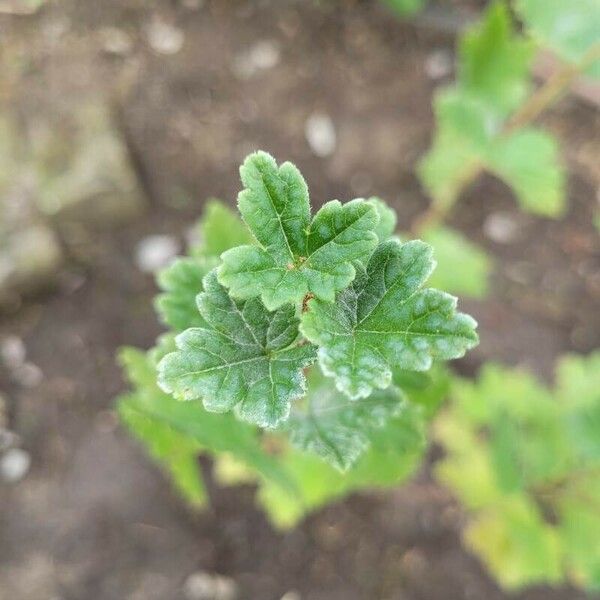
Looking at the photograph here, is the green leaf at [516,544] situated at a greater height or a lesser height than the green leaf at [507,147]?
lesser

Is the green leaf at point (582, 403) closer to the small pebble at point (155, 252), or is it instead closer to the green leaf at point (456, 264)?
the green leaf at point (456, 264)

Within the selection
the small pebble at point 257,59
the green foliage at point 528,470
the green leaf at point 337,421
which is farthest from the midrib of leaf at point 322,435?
the small pebble at point 257,59

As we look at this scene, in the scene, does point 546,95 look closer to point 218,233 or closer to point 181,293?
point 218,233

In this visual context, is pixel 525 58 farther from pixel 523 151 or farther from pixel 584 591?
pixel 584 591

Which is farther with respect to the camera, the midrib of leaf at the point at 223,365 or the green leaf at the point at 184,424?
the green leaf at the point at 184,424

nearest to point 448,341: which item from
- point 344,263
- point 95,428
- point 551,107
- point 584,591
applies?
point 344,263

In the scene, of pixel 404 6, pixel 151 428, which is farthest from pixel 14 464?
pixel 404 6

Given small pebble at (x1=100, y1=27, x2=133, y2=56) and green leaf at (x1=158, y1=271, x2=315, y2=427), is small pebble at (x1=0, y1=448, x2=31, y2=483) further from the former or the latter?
green leaf at (x1=158, y1=271, x2=315, y2=427)
